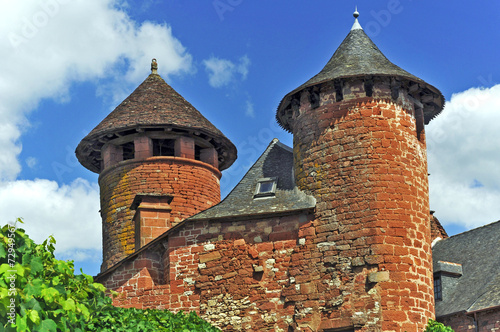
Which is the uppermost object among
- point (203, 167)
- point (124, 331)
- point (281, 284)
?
point (203, 167)

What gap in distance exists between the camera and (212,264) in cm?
2106

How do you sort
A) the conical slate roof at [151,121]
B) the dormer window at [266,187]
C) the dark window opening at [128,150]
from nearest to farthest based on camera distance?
the dormer window at [266,187]
the conical slate roof at [151,121]
the dark window opening at [128,150]

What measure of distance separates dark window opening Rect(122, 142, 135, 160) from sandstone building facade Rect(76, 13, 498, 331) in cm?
528

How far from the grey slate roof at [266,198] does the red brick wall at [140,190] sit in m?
3.90

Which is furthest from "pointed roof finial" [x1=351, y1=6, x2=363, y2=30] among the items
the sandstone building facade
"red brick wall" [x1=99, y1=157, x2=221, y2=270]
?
"red brick wall" [x1=99, y1=157, x2=221, y2=270]

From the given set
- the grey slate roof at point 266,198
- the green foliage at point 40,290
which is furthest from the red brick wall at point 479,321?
the green foliage at point 40,290

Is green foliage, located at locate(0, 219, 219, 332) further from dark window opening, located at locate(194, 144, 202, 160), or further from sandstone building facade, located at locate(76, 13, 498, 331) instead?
dark window opening, located at locate(194, 144, 202, 160)

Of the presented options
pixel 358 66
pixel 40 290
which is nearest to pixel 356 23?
pixel 358 66

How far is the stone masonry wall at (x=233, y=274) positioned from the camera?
65.8 ft

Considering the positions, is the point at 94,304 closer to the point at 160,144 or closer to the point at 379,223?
the point at 379,223

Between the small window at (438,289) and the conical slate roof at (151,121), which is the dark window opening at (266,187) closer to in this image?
the conical slate roof at (151,121)

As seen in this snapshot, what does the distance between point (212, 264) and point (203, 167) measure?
680 cm

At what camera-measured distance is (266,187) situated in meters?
22.0

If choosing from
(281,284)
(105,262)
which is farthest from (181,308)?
(105,262)
